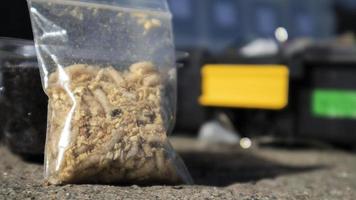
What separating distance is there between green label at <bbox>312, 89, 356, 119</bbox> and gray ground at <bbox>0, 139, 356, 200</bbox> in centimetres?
30

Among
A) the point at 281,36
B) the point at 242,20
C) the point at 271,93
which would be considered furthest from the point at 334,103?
the point at 242,20

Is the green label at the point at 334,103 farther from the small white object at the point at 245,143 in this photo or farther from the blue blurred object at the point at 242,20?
the blue blurred object at the point at 242,20

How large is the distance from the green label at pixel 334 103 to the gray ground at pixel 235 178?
11.7 inches

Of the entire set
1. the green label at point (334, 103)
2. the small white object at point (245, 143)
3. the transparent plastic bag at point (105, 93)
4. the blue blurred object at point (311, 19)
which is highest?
the transparent plastic bag at point (105, 93)

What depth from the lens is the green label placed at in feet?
14.6

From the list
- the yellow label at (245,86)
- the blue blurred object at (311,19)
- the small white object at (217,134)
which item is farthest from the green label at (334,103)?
the blue blurred object at (311,19)

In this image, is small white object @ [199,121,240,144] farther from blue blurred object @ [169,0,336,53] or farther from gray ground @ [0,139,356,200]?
blue blurred object @ [169,0,336,53]

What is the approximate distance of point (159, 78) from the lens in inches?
95.7

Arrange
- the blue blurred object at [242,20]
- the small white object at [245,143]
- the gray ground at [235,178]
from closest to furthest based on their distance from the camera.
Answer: the gray ground at [235,178] → the small white object at [245,143] → the blue blurred object at [242,20]

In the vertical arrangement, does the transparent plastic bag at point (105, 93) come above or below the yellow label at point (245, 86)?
above

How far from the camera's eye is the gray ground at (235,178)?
2135 millimetres

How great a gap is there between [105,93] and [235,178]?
3.52ft

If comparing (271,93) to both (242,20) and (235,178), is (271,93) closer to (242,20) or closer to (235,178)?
(235,178)

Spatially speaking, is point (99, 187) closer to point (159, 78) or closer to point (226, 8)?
point (159, 78)
